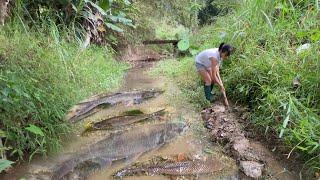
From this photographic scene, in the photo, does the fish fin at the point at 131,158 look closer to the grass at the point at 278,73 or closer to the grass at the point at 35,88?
the grass at the point at 35,88

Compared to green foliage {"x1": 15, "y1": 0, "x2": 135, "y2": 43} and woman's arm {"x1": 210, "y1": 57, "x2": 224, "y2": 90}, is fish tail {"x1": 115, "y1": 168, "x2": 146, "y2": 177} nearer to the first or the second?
woman's arm {"x1": 210, "y1": 57, "x2": 224, "y2": 90}

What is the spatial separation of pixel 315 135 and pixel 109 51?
21.1 feet

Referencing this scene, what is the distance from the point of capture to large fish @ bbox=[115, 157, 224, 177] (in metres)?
3.48

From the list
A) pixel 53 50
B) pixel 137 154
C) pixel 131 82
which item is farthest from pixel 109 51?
pixel 137 154

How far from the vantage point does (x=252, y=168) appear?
351 cm

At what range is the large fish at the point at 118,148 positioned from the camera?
3561 millimetres

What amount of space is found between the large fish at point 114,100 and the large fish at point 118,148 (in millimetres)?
622

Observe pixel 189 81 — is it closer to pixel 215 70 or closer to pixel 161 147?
pixel 215 70

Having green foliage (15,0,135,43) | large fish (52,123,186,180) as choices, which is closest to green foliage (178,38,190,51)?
green foliage (15,0,135,43)

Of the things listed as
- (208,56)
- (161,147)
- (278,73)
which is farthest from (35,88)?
(278,73)

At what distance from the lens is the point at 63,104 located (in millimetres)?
4359

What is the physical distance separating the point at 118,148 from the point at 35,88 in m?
1.14

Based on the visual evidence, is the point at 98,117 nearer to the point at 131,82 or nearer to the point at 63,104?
the point at 63,104

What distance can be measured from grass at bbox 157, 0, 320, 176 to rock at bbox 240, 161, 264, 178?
1.33 ft
